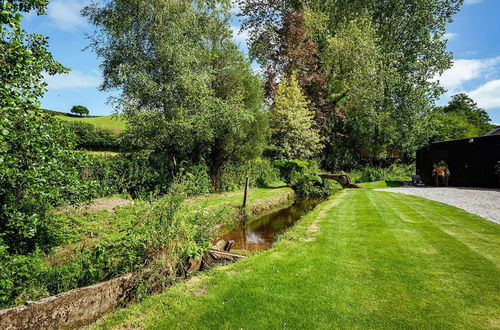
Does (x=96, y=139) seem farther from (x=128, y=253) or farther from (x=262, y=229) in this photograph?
(x=128, y=253)

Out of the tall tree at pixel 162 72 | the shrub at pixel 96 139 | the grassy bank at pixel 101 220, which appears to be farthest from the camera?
the shrub at pixel 96 139

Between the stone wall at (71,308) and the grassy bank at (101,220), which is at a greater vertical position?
the grassy bank at (101,220)

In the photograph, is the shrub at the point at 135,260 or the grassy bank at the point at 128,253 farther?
the grassy bank at the point at 128,253

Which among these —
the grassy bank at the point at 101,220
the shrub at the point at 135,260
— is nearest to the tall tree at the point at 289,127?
the grassy bank at the point at 101,220

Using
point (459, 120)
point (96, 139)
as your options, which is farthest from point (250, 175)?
point (459, 120)

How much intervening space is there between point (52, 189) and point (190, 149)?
10.4 m

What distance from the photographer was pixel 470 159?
17609 mm

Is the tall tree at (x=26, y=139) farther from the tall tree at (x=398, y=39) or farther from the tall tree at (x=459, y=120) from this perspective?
the tall tree at (x=459, y=120)

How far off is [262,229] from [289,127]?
13.9 m

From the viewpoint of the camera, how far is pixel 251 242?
373 inches

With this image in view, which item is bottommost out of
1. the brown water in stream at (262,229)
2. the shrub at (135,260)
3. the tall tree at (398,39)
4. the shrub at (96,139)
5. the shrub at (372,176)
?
the brown water in stream at (262,229)

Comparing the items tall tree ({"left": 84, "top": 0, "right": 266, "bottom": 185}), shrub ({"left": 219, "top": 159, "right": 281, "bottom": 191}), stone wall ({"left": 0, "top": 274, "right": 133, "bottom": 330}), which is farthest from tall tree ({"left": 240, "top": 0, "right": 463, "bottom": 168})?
stone wall ({"left": 0, "top": 274, "right": 133, "bottom": 330})

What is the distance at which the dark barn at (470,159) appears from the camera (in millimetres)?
16672

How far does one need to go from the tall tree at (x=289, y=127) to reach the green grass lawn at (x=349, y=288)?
53.9ft
